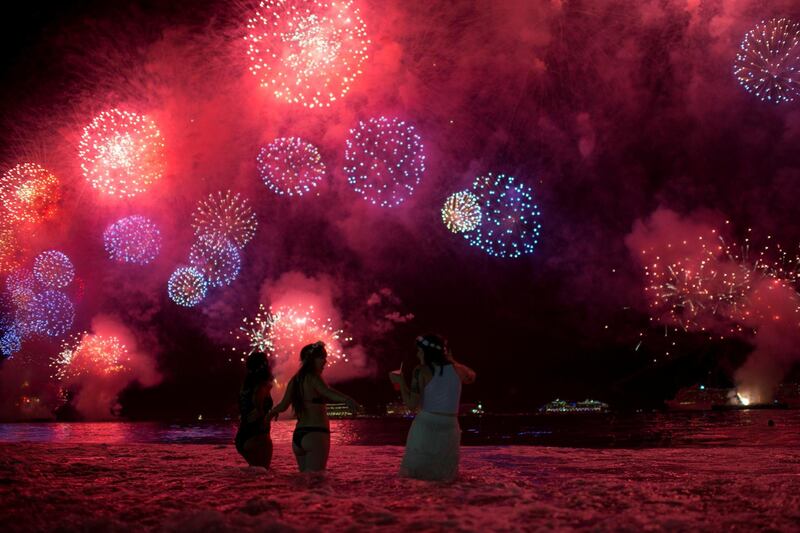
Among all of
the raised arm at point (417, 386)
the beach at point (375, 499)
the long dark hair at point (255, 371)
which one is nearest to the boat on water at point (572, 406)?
the long dark hair at point (255, 371)

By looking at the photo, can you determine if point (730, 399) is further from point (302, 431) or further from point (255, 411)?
point (302, 431)

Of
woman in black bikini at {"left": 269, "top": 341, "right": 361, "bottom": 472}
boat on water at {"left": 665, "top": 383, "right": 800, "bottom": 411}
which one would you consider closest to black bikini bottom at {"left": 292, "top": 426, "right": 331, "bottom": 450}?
woman in black bikini at {"left": 269, "top": 341, "right": 361, "bottom": 472}

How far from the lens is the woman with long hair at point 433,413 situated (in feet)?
29.5

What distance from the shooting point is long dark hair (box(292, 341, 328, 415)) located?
33.9ft

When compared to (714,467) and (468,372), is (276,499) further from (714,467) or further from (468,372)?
(714,467)

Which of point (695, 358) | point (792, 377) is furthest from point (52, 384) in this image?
point (695, 358)

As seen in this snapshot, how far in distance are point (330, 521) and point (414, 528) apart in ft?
2.66

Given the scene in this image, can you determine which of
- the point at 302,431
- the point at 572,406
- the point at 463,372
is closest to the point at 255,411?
the point at 302,431

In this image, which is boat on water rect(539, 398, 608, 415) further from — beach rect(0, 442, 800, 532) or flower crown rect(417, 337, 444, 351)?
flower crown rect(417, 337, 444, 351)

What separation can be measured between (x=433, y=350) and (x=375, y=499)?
2270mm

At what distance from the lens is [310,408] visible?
1031 centimetres

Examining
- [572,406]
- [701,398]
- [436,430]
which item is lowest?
[572,406]

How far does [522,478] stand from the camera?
34.4 ft

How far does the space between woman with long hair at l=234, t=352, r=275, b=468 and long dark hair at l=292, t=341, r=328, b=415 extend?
33.0 inches
